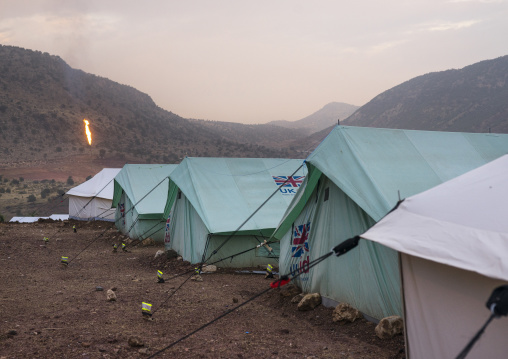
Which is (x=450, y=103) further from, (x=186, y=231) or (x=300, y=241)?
(x=300, y=241)

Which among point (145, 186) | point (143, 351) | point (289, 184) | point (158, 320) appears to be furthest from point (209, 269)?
point (145, 186)

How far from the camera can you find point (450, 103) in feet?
206

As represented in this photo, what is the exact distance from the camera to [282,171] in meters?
13.8

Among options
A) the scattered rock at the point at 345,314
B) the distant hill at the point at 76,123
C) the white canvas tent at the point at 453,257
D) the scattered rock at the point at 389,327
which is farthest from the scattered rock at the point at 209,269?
the distant hill at the point at 76,123

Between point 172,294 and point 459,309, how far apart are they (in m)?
5.80

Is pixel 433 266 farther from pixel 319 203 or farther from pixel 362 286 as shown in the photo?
pixel 319 203

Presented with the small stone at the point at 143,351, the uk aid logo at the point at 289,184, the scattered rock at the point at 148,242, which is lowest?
the scattered rock at the point at 148,242

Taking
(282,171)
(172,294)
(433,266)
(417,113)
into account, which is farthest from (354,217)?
(417,113)

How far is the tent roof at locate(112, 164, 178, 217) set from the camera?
17.1 m

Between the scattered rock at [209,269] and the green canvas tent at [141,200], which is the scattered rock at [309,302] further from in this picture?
the green canvas tent at [141,200]

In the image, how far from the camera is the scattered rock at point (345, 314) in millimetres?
6023

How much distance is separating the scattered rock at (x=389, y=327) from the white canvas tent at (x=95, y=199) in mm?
22351

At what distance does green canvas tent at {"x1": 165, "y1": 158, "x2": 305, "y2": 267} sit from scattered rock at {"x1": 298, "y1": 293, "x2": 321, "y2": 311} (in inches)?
152

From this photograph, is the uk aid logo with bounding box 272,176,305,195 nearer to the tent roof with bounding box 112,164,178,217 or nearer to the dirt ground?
the dirt ground
